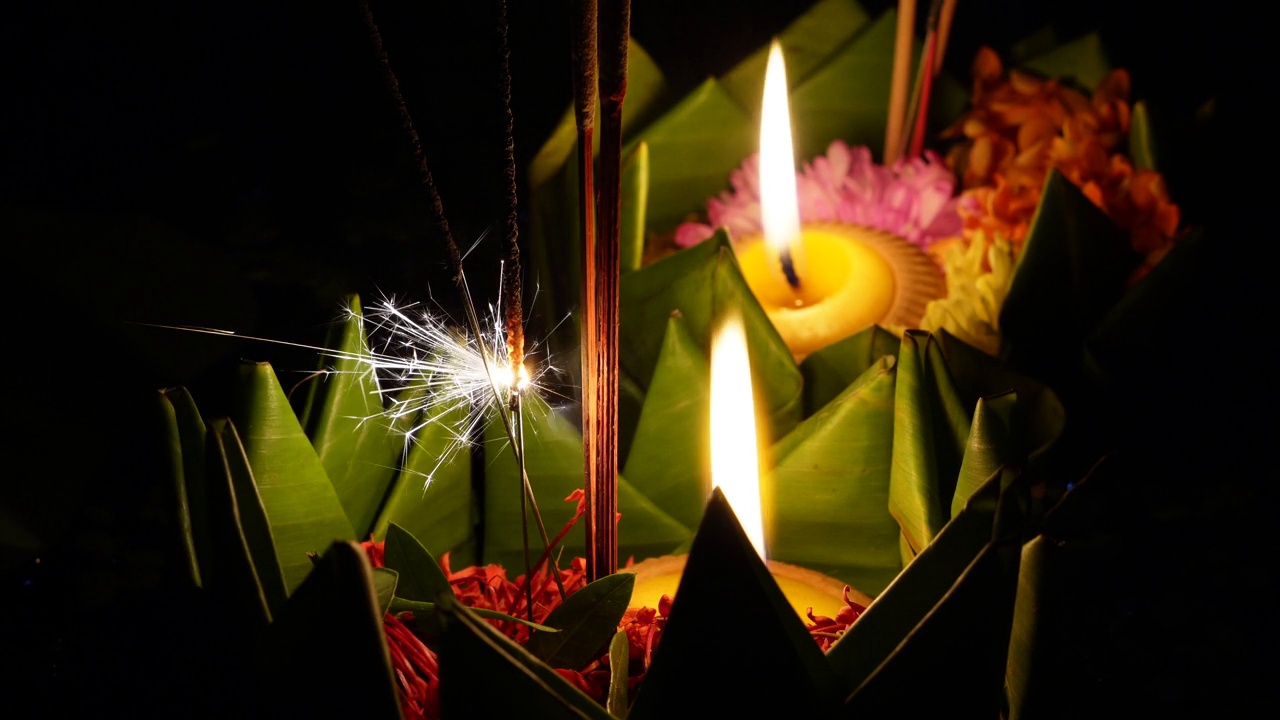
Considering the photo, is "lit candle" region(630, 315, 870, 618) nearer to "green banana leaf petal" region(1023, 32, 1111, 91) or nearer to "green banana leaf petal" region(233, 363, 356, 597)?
"green banana leaf petal" region(233, 363, 356, 597)

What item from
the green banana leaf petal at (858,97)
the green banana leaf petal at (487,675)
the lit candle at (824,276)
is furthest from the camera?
the green banana leaf petal at (858,97)

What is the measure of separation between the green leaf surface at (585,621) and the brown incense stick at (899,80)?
405 mm

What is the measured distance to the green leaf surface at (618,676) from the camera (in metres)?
0.24

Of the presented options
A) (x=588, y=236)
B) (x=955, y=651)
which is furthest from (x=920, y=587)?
(x=588, y=236)

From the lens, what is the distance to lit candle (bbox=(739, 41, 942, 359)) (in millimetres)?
500

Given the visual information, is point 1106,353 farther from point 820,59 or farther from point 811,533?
point 820,59

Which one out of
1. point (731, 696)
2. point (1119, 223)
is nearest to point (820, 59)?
point (1119, 223)

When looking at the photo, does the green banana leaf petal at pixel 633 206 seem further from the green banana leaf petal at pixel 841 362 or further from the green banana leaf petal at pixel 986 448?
the green banana leaf petal at pixel 986 448

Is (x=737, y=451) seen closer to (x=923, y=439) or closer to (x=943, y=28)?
(x=923, y=439)

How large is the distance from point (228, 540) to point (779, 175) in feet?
1.14

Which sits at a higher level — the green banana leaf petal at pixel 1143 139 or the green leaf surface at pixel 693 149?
the green leaf surface at pixel 693 149

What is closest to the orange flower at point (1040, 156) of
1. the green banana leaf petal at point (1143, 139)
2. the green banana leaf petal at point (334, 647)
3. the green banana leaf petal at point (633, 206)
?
the green banana leaf petal at point (1143, 139)

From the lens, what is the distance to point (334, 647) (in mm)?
178

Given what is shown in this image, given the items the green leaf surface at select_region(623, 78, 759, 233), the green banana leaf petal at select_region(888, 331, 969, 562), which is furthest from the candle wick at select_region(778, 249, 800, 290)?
the green banana leaf petal at select_region(888, 331, 969, 562)
